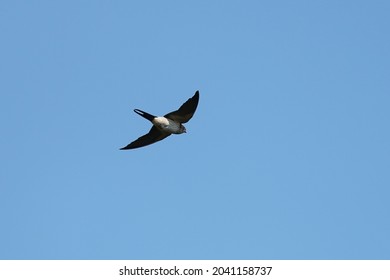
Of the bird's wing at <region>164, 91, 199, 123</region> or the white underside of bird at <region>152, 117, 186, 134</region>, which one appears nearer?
the bird's wing at <region>164, 91, 199, 123</region>

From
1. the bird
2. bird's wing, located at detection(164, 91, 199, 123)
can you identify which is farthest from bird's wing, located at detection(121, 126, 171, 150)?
bird's wing, located at detection(164, 91, 199, 123)

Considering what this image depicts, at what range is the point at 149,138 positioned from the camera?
1396 inches

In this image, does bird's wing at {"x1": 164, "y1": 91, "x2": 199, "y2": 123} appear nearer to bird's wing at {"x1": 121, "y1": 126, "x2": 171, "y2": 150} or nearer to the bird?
the bird

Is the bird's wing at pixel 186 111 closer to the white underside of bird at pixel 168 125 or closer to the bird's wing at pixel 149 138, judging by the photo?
the white underside of bird at pixel 168 125

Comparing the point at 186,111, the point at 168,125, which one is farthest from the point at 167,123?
the point at 186,111

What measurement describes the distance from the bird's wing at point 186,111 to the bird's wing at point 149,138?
1026mm

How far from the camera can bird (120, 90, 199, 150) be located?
111 ft

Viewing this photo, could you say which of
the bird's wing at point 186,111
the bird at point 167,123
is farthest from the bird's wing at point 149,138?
the bird's wing at point 186,111
